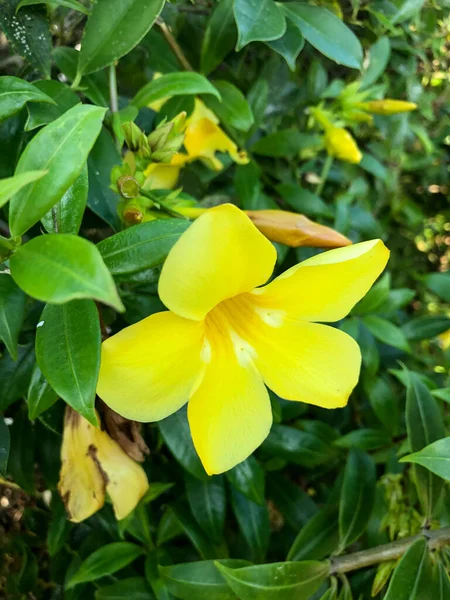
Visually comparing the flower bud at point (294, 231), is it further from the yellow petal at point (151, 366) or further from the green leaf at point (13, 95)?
the green leaf at point (13, 95)


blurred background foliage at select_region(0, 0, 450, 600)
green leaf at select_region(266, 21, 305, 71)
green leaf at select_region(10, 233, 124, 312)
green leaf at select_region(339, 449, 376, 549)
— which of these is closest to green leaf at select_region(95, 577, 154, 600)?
blurred background foliage at select_region(0, 0, 450, 600)

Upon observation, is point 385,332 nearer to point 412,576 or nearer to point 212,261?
point 412,576

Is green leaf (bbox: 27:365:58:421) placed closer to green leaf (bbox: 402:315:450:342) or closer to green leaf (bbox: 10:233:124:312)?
green leaf (bbox: 10:233:124:312)

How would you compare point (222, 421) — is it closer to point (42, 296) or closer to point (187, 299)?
point (187, 299)

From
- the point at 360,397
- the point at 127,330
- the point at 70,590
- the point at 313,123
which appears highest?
the point at 127,330

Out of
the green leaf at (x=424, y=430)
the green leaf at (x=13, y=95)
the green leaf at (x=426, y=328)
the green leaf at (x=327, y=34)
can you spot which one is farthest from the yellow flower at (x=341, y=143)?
the green leaf at (x=13, y=95)

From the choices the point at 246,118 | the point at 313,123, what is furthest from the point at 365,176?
the point at 246,118

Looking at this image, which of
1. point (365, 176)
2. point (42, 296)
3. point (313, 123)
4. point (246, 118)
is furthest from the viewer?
point (365, 176)
